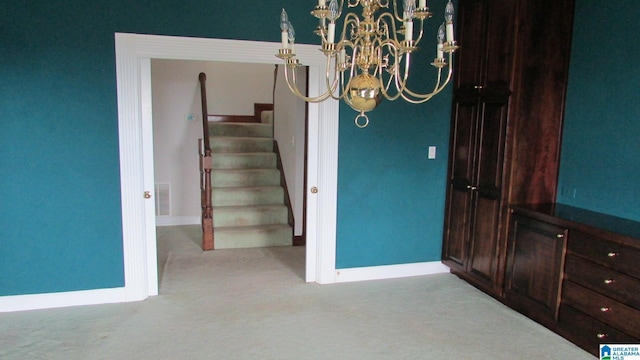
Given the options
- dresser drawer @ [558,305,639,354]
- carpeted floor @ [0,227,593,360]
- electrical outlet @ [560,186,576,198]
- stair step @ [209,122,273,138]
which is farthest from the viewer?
stair step @ [209,122,273,138]

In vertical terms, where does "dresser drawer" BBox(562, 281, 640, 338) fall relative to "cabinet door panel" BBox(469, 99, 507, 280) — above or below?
below

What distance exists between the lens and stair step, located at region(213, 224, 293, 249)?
502cm

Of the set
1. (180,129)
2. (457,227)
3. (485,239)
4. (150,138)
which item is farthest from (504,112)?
(180,129)

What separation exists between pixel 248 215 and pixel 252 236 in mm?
343

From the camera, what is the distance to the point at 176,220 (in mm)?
6109

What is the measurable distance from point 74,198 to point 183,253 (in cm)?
165

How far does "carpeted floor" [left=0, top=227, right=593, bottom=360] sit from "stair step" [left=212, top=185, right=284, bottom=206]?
145 centimetres

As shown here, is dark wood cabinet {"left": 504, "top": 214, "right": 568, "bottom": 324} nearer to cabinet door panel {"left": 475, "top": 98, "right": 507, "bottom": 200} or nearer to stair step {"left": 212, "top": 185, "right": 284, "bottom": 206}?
cabinet door panel {"left": 475, "top": 98, "right": 507, "bottom": 200}

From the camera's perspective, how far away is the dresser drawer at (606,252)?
251 cm

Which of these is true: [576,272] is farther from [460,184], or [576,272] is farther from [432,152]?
[432,152]

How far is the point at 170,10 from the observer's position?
338 centimetres

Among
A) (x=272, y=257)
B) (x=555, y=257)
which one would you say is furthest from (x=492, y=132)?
(x=272, y=257)

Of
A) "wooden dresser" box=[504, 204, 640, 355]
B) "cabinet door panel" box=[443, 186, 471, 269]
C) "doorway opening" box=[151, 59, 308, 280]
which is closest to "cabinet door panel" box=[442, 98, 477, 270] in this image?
"cabinet door panel" box=[443, 186, 471, 269]

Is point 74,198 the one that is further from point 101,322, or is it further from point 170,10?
point 170,10
